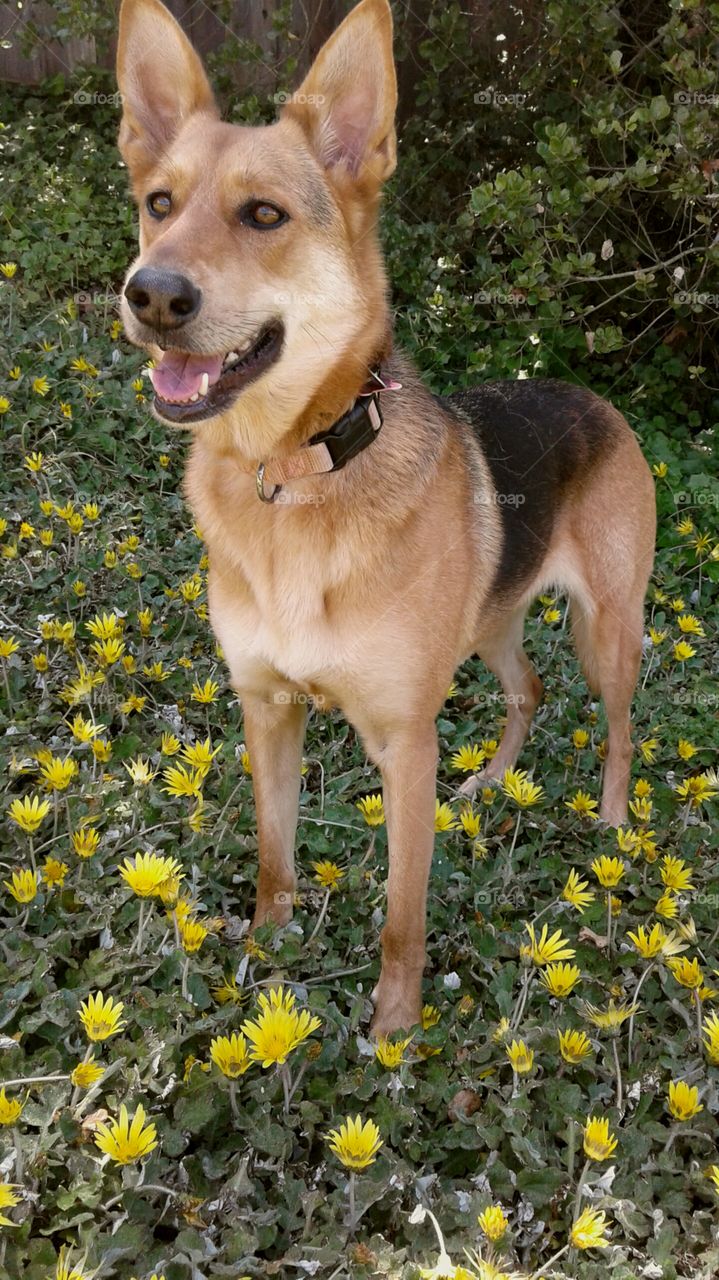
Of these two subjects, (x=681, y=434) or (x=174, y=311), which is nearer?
(x=174, y=311)

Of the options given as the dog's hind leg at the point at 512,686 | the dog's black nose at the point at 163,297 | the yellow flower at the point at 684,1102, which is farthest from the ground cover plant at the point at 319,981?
the dog's black nose at the point at 163,297

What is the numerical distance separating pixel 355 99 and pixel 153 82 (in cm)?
62

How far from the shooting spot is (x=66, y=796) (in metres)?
2.92

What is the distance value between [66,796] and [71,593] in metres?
1.57

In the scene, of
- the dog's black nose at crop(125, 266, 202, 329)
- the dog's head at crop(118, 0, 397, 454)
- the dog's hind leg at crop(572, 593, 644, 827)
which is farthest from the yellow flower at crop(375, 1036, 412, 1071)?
the dog's hind leg at crop(572, 593, 644, 827)

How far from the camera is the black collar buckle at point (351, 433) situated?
8.30ft

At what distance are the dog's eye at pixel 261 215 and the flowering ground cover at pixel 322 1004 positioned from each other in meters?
1.39

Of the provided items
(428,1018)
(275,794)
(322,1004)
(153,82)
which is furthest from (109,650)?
(153,82)

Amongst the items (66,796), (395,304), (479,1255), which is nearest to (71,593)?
(66,796)

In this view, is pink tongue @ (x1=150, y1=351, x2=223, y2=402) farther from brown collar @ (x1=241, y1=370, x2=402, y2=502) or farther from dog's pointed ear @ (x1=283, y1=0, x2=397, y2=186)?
dog's pointed ear @ (x1=283, y1=0, x2=397, y2=186)

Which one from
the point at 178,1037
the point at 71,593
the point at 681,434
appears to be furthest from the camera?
the point at 681,434

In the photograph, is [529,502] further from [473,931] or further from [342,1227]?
[342,1227]

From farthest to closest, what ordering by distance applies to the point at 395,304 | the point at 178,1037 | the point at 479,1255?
1. the point at 395,304
2. the point at 178,1037
3. the point at 479,1255

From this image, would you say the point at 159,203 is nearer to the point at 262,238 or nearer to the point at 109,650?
the point at 262,238
